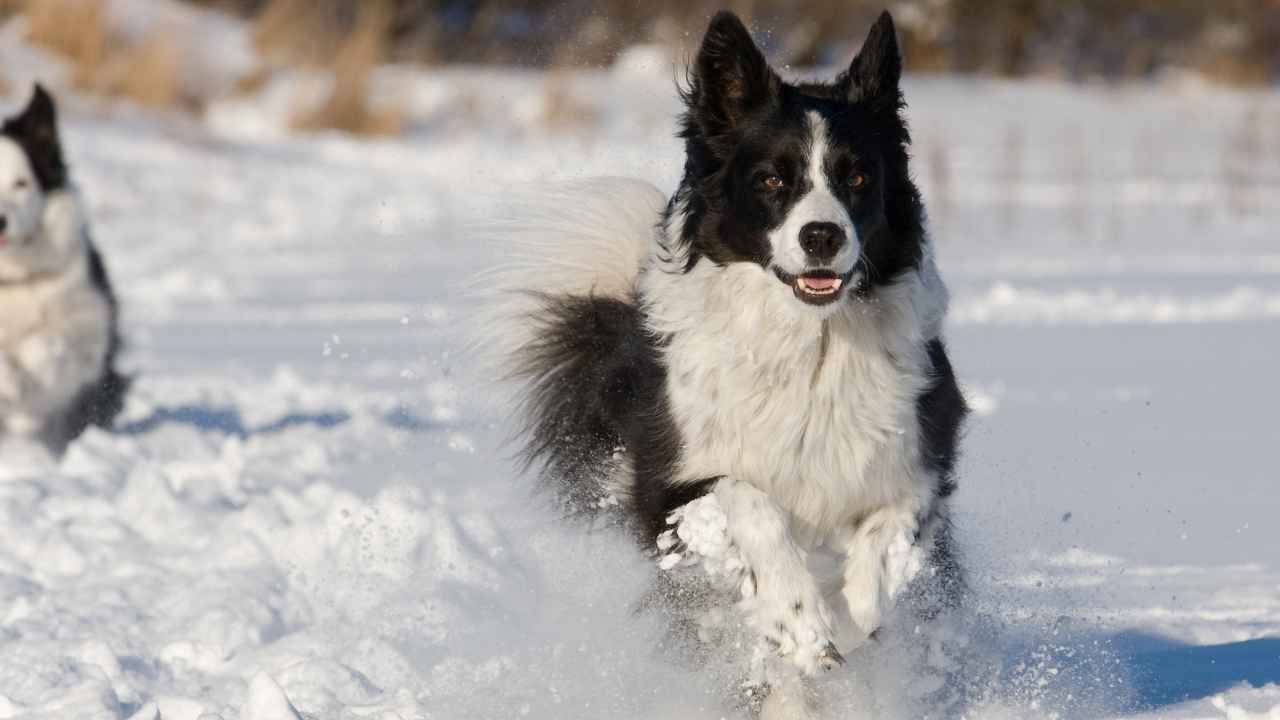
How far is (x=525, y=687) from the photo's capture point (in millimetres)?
4680

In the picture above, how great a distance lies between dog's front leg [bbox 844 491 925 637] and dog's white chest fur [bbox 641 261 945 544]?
0.08 meters

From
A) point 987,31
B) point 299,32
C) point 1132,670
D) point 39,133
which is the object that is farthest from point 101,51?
point 1132,670

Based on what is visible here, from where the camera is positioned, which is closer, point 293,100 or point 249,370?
point 249,370

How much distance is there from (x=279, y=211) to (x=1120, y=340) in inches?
390

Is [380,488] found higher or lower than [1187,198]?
higher

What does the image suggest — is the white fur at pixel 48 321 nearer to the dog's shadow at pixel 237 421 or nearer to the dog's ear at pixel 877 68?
the dog's shadow at pixel 237 421

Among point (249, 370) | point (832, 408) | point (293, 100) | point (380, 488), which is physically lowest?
point (293, 100)

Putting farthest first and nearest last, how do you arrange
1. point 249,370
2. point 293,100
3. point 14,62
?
point 293,100, point 14,62, point 249,370

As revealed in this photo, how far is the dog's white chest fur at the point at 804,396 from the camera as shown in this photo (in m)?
4.40

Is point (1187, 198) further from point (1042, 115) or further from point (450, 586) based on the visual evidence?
point (450, 586)

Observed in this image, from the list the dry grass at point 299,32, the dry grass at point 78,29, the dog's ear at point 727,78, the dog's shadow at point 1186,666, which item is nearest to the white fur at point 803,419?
the dog's ear at point 727,78

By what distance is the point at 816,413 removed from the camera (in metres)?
4.41

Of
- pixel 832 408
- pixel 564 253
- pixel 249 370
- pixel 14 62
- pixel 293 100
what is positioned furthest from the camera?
pixel 293 100

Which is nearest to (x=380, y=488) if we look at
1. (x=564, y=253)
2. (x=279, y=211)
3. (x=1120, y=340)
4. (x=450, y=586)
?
(x=450, y=586)
